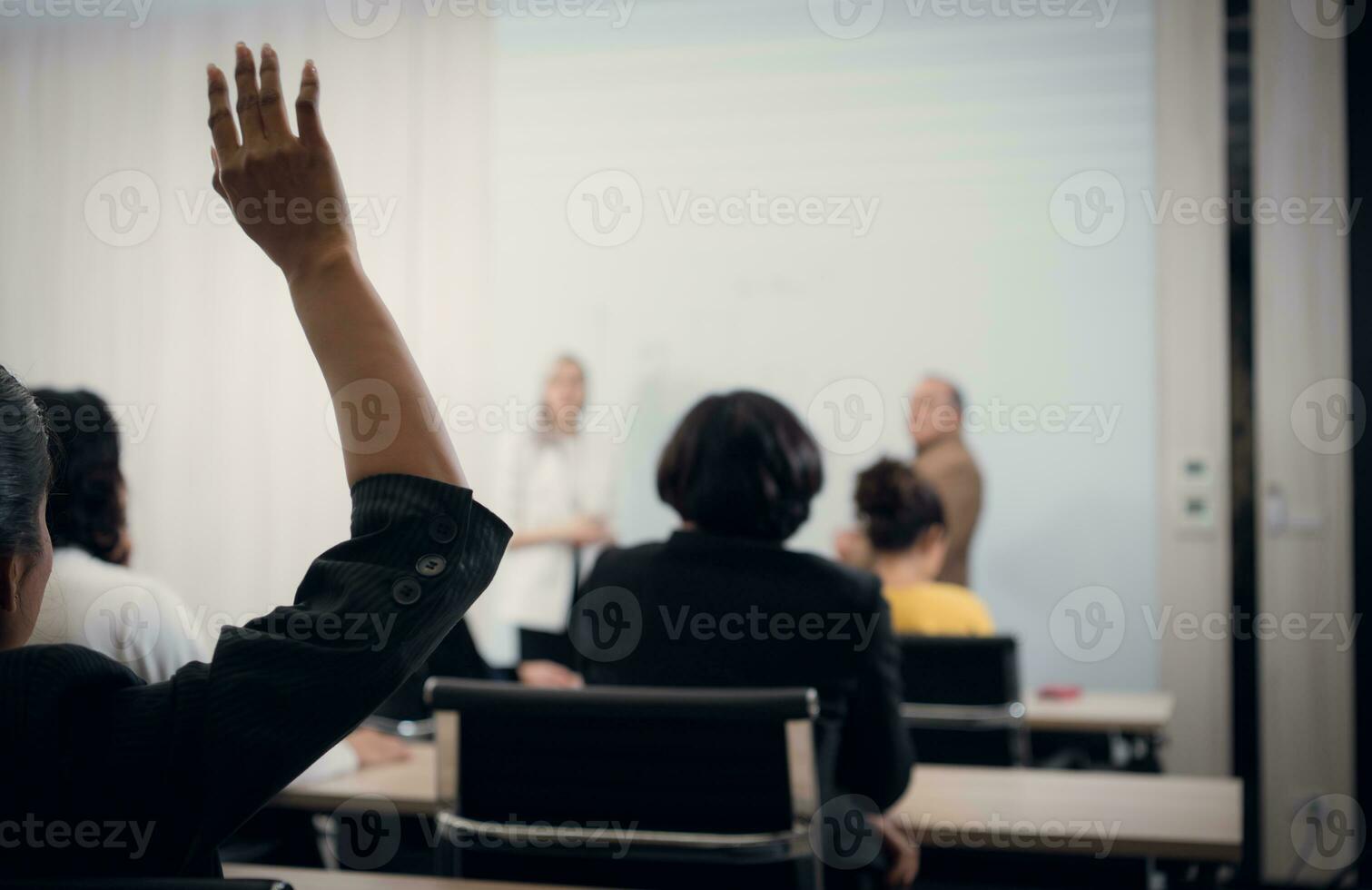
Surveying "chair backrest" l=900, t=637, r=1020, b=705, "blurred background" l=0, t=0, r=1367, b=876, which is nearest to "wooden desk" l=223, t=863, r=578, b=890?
"chair backrest" l=900, t=637, r=1020, b=705

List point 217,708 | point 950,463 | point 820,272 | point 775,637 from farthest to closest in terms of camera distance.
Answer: point 820,272 < point 950,463 < point 775,637 < point 217,708

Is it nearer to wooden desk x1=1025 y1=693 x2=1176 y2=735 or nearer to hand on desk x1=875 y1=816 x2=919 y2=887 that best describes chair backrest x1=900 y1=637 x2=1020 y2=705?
wooden desk x1=1025 y1=693 x2=1176 y2=735

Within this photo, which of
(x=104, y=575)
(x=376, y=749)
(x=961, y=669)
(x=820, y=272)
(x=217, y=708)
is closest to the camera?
(x=217, y=708)

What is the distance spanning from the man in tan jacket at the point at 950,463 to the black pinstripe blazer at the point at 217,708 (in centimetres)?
362

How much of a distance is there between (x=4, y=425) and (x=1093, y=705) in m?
2.65

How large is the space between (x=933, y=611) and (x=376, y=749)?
1.15 metres

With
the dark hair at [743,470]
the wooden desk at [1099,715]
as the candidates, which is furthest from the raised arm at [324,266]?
the wooden desk at [1099,715]

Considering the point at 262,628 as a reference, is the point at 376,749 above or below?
below

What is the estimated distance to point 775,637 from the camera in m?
1.71

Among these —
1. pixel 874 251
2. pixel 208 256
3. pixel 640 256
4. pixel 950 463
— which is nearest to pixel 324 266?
pixel 950 463

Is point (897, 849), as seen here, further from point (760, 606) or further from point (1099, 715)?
point (1099, 715)

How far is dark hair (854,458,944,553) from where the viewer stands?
257 cm

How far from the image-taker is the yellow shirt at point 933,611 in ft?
8.38

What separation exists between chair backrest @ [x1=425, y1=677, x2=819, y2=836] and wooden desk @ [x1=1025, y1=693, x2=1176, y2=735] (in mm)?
1391
